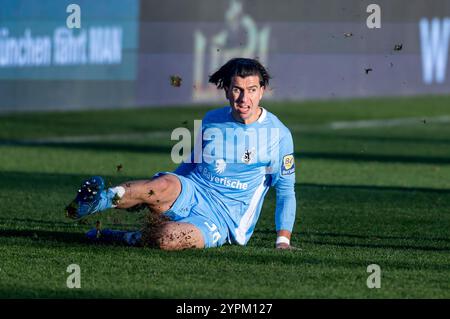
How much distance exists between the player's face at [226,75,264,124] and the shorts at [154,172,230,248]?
60 cm

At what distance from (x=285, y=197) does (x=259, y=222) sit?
73.8 inches

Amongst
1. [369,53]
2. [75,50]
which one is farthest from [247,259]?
[369,53]

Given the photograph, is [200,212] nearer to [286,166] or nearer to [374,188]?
[286,166]

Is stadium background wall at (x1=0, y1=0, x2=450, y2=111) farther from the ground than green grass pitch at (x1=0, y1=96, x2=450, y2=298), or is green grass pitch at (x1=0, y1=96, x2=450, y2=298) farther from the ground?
stadium background wall at (x1=0, y1=0, x2=450, y2=111)

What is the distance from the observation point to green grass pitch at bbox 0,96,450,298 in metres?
7.51

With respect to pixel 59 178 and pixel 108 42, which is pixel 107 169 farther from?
pixel 108 42

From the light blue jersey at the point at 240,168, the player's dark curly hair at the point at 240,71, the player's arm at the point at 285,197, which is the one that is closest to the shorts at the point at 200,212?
the light blue jersey at the point at 240,168

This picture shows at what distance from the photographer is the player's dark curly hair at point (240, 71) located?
8648 millimetres

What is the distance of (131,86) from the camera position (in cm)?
2345

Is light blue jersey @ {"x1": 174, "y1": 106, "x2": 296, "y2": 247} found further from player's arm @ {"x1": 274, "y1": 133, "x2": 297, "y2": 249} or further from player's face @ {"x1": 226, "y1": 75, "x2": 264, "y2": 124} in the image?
player's face @ {"x1": 226, "y1": 75, "x2": 264, "y2": 124}

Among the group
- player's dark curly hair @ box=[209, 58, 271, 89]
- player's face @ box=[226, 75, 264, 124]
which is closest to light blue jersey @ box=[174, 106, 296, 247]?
player's face @ box=[226, 75, 264, 124]

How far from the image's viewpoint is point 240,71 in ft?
28.3

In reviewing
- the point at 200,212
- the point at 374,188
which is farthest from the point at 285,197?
the point at 374,188

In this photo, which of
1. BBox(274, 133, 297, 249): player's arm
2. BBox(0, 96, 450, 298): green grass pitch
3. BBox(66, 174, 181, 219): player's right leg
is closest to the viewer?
BBox(0, 96, 450, 298): green grass pitch
